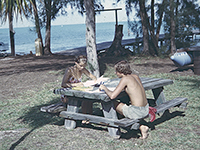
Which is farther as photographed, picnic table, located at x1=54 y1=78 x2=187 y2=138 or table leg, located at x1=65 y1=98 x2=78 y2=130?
table leg, located at x1=65 y1=98 x2=78 y2=130

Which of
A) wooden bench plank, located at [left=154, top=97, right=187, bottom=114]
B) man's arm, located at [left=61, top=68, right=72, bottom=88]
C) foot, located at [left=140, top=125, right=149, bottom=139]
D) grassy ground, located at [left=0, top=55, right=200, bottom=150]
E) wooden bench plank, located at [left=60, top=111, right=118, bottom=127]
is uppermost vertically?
man's arm, located at [left=61, top=68, right=72, bottom=88]

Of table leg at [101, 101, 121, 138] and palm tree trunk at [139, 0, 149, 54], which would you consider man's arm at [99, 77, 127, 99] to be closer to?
table leg at [101, 101, 121, 138]

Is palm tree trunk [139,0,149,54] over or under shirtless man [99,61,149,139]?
over

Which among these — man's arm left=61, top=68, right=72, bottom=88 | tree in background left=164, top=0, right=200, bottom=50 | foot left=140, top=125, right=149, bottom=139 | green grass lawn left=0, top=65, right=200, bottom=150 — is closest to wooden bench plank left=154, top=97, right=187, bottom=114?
green grass lawn left=0, top=65, right=200, bottom=150

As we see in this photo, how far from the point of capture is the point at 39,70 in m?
11.7

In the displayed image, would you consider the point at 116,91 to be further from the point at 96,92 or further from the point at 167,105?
the point at 167,105

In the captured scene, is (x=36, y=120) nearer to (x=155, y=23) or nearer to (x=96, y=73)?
(x=96, y=73)

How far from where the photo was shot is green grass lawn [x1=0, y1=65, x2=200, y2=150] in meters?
4.42

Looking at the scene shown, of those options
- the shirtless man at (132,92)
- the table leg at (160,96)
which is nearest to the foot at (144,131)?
the shirtless man at (132,92)

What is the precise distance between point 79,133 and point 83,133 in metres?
0.07

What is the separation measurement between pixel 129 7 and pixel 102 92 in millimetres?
12156

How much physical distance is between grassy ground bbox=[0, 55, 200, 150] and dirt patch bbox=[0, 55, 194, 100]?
2.26m

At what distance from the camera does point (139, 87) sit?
4.56m

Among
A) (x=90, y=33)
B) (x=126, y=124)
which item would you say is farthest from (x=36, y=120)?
(x=90, y=33)
